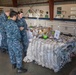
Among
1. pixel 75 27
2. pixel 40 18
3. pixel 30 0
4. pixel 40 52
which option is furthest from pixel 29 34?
pixel 30 0

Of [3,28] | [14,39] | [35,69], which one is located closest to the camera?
[14,39]

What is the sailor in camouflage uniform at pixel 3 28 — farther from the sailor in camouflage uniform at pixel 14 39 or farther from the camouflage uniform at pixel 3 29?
the sailor in camouflage uniform at pixel 14 39

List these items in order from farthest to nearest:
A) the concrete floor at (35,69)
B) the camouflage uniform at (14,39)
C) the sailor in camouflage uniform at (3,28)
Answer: the sailor in camouflage uniform at (3,28) → the concrete floor at (35,69) → the camouflage uniform at (14,39)

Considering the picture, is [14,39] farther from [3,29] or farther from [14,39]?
[3,29]

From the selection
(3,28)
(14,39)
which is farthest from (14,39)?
(3,28)

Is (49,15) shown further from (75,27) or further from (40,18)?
(75,27)

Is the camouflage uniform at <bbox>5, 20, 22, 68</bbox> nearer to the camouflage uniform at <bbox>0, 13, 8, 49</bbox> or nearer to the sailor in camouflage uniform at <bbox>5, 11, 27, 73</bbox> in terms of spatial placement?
the sailor in camouflage uniform at <bbox>5, 11, 27, 73</bbox>

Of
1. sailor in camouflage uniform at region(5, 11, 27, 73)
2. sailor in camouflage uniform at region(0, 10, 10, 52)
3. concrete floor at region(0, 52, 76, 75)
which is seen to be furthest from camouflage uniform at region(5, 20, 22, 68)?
sailor in camouflage uniform at region(0, 10, 10, 52)

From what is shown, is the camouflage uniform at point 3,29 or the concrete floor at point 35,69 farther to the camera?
the camouflage uniform at point 3,29

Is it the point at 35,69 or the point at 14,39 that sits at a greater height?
the point at 14,39

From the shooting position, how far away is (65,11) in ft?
20.3

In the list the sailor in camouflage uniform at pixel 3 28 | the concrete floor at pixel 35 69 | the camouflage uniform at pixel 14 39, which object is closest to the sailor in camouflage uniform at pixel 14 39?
the camouflage uniform at pixel 14 39

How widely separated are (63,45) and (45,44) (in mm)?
420

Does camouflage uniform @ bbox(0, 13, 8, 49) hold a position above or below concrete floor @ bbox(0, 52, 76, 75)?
above
